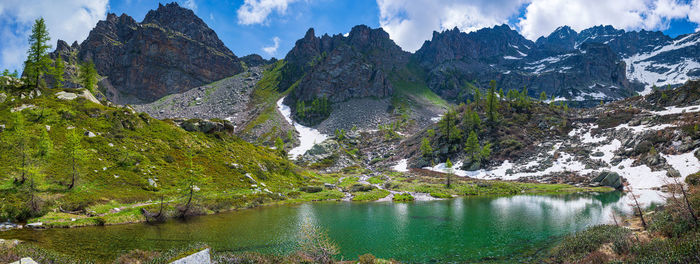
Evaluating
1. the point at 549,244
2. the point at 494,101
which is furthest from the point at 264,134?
the point at 549,244

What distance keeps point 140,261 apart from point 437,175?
97.8 metres

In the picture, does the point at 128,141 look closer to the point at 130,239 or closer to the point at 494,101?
the point at 130,239

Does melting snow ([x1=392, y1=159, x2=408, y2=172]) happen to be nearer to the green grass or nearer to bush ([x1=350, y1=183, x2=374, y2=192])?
bush ([x1=350, y1=183, x2=374, y2=192])

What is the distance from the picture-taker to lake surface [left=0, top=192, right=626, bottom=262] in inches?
1087

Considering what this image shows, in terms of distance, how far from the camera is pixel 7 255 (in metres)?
18.1

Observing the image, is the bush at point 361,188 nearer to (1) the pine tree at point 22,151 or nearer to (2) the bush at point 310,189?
(2) the bush at point 310,189

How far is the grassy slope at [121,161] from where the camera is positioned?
40.5 meters

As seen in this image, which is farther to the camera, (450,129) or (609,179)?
(450,129)

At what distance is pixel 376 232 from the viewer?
37094 mm

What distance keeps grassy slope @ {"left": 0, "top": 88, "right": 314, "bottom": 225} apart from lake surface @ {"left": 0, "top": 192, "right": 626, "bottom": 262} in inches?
390

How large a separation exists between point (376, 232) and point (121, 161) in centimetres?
4812

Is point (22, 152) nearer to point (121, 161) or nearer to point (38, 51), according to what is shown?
point (121, 161)

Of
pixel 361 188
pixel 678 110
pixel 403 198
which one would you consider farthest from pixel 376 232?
pixel 678 110

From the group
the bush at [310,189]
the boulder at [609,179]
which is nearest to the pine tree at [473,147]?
the boulder at [609,179]
